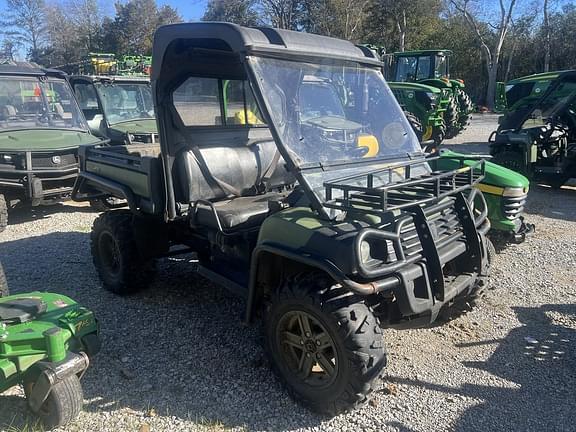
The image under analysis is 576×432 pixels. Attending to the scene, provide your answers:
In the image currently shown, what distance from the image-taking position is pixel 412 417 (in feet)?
10.1

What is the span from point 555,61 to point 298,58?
35765mm

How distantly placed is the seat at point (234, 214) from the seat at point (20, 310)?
1.22m

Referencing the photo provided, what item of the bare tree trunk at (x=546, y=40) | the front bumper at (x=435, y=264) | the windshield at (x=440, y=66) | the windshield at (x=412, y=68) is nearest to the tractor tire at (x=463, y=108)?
the windshield at (x=440, y=66)

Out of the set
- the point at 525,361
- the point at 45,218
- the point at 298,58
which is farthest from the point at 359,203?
the point at 45,218

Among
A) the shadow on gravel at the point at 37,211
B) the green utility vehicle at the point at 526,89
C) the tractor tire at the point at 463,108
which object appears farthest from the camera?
the tractor tire at the point at 463,108

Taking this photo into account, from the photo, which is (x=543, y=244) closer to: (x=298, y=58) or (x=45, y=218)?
(x=298, y=58)

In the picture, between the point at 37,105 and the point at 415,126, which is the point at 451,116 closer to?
the point at 415,126

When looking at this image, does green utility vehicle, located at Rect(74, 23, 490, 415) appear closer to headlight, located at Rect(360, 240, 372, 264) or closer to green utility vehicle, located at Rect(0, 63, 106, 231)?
headlight, located at Rect(360, 240, 372, 264)

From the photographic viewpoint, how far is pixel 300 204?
3422 millimetres

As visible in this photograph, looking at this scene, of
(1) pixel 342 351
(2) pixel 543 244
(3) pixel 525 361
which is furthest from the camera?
(2) pixel 543 244

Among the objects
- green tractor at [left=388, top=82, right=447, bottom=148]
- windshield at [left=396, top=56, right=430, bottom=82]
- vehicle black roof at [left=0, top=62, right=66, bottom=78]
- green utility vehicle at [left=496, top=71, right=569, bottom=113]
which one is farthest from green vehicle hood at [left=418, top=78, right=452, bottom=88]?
vehicle black roof at [left=0, top=62, right=66, bottom=78]

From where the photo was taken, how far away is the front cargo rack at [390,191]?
2814 mm

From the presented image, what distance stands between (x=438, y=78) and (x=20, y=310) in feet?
48.0

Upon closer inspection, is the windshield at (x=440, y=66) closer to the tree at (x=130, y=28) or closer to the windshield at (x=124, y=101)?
the windshield at (x=124, y=101)
